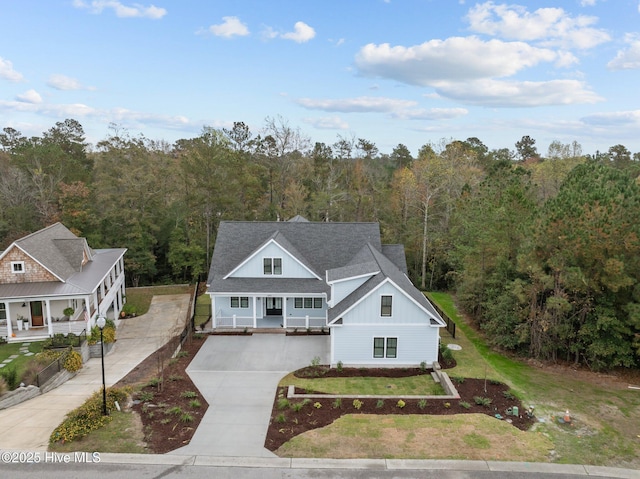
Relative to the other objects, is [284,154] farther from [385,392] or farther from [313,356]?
[385,392]

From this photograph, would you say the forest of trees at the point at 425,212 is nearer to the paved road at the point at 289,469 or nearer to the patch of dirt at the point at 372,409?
the patch of dirt at the point at 372,409

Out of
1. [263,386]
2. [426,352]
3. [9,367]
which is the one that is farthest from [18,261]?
[426,352]

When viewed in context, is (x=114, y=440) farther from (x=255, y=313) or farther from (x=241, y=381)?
(x=255, y=313)

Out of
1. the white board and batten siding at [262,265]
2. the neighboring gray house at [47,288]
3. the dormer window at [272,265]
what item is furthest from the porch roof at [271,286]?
the neighboring gray house at [47,288]

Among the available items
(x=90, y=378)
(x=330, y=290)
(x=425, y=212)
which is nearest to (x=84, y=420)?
(x=90, y=378)

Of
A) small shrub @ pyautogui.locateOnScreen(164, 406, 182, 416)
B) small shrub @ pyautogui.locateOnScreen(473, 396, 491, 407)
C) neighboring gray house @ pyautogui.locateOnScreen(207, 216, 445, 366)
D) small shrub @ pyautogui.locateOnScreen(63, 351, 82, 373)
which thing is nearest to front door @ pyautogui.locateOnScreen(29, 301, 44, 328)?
small shrub @ pyautogui.locateOnScreen(63, 351, 82, 373)

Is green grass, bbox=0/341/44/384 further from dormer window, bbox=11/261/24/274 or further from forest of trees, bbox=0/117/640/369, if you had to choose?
forest of trees, bbox=0/117/640/369
